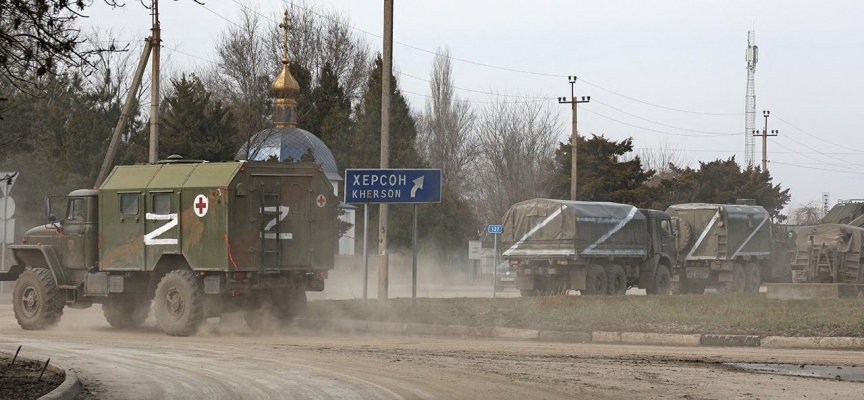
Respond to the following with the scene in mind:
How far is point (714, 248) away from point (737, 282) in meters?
1.38

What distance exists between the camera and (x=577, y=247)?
2989 cm

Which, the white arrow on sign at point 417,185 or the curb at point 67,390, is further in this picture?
the white arrow on sign at point 417,185

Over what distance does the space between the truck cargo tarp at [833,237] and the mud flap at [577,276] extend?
663cm

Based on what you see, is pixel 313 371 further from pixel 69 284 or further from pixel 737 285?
pixel 737 285

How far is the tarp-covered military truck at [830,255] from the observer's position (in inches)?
1217

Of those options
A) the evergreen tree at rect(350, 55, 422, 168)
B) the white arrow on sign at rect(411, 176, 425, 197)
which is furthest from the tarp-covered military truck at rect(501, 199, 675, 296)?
the evergreen tree at rect(350, 55, 422, 168)

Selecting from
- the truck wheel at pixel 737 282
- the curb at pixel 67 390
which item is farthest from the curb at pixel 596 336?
the truck wheel at pixel 737 282

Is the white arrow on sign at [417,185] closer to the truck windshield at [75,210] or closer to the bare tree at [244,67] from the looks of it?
the truck windshield at [75,210]

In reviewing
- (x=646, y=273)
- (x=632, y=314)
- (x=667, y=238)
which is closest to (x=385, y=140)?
(x=632, y=314)

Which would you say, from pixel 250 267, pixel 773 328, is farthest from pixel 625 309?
pixel 250 267

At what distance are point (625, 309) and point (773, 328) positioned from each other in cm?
344

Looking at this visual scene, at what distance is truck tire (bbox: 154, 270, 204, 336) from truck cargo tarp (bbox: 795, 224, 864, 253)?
→ 19.3 meters

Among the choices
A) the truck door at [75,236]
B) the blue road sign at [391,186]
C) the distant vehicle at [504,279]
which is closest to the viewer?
the truck door at [75,236]

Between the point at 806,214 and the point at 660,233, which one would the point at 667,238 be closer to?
the point at 660,233
